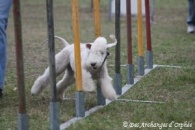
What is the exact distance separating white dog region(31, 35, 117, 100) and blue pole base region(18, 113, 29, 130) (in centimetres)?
96

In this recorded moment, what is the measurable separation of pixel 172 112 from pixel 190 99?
27.0 inches

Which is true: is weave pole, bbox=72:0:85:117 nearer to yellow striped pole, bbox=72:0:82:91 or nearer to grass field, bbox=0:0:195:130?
yellow striped pole, bbox=72:0:82:91

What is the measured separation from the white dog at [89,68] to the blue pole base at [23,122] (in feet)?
3.16

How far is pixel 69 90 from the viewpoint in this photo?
6.84m

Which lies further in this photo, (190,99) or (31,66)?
(31,66)

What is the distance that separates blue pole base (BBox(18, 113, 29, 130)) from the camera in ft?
15.7

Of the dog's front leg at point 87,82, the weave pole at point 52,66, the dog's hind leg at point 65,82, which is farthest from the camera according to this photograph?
the dog's hind leg at point 65,82

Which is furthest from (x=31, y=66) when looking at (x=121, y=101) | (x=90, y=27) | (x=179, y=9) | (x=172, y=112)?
(x=179, y=9)

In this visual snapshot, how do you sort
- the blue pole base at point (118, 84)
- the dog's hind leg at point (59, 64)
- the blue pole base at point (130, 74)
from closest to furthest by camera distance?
the dog's hind leg at point (59, 64), the blue pole base at point (118, 84), the blue pole base at point (130, 74)

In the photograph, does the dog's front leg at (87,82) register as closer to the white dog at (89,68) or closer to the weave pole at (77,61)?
the white dog at (89,68)

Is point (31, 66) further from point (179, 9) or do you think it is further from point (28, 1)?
point (28, 1)

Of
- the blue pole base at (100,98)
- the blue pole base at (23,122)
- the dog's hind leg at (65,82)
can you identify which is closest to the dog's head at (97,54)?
the blue pole base at (100,98)

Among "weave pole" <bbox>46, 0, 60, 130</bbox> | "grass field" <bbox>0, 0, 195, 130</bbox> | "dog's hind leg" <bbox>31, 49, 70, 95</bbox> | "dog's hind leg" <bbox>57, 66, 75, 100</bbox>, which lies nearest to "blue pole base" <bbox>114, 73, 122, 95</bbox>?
"grass field" <bbox>0, 0, 195, 130</bbox>

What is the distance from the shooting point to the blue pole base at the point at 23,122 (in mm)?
4781
